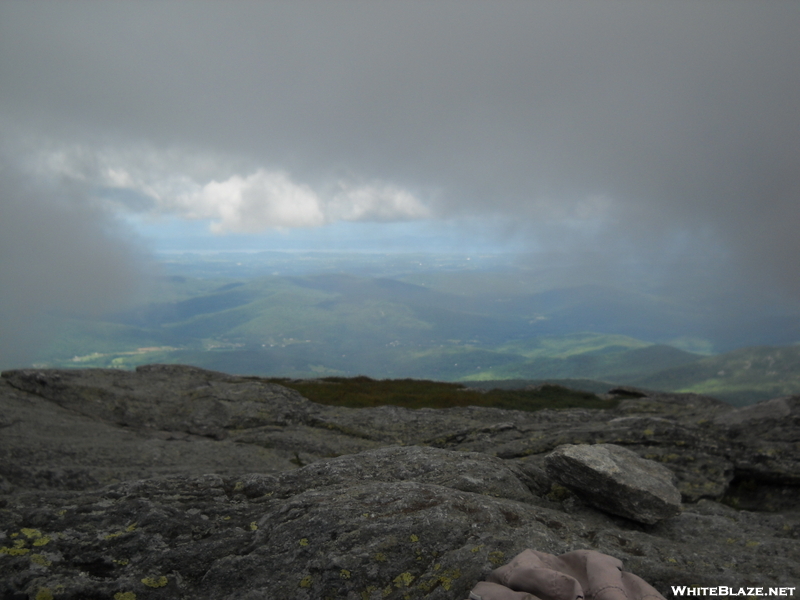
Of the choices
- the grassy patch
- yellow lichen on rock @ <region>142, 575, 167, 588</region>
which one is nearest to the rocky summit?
yellow lichen on rock @ <region>142, 575, 167, 588</region>

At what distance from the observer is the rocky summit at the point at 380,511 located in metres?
7.67

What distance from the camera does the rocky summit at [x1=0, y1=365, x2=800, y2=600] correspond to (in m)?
7.67

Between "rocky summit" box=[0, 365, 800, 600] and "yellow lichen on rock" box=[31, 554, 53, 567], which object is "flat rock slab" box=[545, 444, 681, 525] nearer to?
"rocky summit" box=[0, 365, 800, 600]

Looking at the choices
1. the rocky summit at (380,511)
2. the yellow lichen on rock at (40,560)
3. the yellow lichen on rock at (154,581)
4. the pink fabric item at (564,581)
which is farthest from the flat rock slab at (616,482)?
the yellow lichen on rock at (40,560)

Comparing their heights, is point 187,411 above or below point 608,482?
below

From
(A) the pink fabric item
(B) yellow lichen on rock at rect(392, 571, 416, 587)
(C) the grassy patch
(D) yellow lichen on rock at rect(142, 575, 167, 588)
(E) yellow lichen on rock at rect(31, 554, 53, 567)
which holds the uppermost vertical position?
A: (A) the pink fabric item

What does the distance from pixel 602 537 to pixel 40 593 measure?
10892 mm

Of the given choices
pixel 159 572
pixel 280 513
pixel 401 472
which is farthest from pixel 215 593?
pixel 401 472

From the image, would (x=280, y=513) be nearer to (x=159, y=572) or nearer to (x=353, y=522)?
(x=353, y=522)

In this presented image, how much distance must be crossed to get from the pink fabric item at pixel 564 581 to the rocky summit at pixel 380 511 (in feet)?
2.76

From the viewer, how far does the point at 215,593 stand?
25.2ft

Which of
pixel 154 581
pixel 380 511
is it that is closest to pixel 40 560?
pixel 154 581

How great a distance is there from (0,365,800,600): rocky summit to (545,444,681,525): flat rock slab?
52 millimetres

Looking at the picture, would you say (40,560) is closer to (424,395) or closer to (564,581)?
(564,581)
